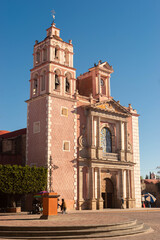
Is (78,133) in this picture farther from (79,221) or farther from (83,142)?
(79,221)

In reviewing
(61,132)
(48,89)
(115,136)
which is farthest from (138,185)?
(48,89)

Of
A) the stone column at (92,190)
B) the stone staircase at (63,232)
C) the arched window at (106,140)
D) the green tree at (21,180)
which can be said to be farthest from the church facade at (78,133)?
the stone staircase at (63,232)

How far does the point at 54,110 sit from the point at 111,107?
8482 mm

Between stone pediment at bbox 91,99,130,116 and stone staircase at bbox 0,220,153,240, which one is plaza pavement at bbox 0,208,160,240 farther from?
stone pediment at bbox 91,99,130,116

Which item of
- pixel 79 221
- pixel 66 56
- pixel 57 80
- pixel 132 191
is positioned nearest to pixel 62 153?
pixel 57 80

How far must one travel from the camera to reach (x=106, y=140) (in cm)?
3750

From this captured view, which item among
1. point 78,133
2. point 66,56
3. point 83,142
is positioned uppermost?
point 66,56

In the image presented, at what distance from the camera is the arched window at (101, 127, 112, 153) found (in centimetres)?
3703

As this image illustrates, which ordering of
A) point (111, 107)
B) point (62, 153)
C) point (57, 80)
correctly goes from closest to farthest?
point (62, 153) < point (57, 80) < point (111, 107)

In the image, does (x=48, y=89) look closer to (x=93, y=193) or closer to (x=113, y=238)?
(x=93, y=193)

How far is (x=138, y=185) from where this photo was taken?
39.3 metres

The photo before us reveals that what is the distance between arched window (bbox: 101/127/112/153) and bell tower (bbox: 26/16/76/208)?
15.4ft

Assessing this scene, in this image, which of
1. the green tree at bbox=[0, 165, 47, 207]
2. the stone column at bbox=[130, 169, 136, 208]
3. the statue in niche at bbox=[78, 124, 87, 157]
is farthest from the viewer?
the stone column at bbox=[130, 169, 136, 208]

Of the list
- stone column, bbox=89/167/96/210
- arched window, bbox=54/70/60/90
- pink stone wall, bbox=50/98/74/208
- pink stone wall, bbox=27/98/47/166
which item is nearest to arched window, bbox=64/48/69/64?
arched window, bbox=54/70/60/90
